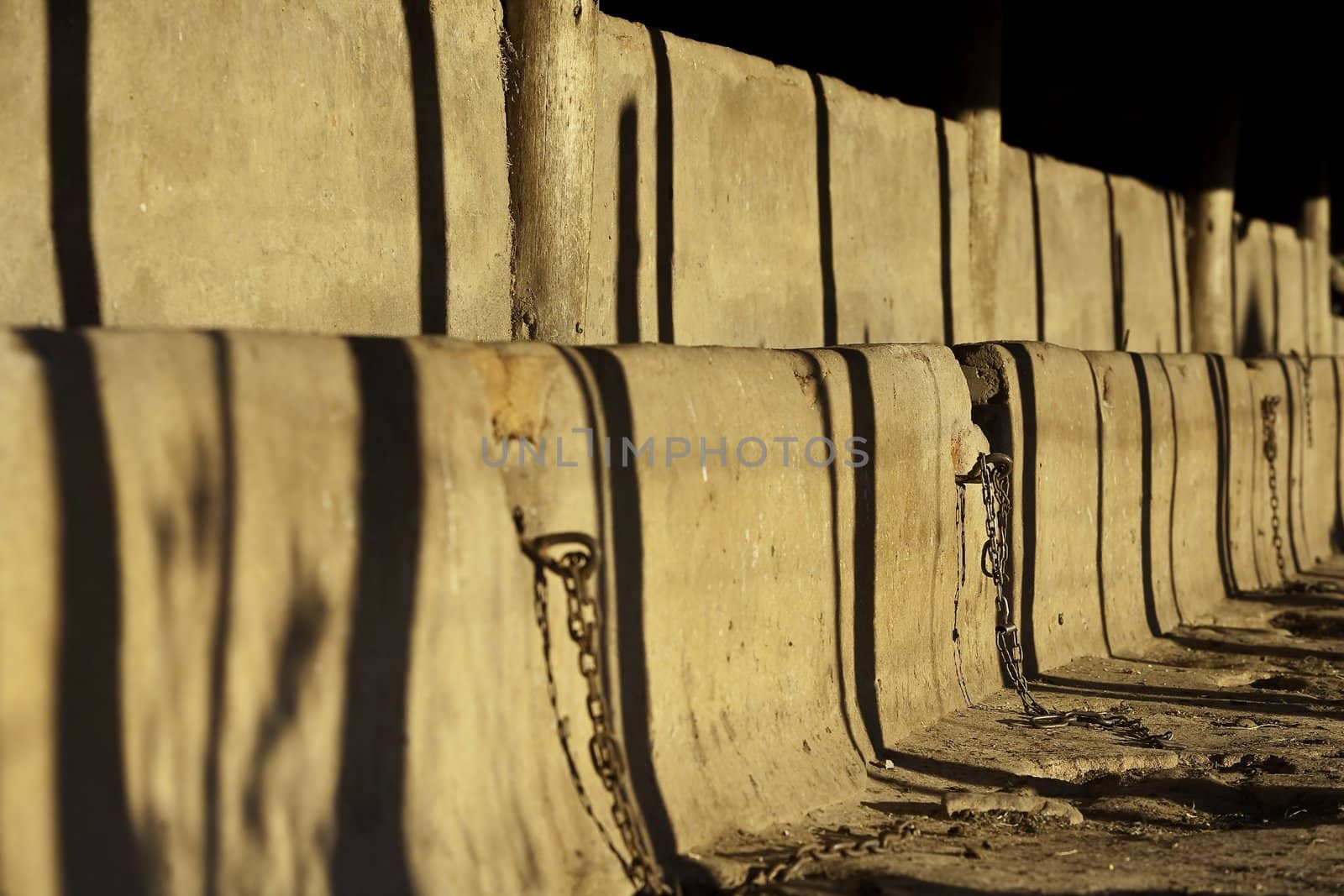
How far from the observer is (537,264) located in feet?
16.0

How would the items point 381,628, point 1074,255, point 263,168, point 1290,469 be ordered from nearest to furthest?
point 381,628, point 263,168, point 1290,469, point 1074,255

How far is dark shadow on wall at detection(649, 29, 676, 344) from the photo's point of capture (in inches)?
Result: 244

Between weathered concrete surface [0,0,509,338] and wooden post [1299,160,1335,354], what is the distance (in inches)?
542

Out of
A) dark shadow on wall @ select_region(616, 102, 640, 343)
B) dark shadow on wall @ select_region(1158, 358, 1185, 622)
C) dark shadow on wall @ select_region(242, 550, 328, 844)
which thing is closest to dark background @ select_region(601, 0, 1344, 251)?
dark shadow on wall @ select_region(1158, 358, 1185, 622)

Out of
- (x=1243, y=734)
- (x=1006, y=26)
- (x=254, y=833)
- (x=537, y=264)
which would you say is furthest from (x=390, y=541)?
(x=1006, y=26)

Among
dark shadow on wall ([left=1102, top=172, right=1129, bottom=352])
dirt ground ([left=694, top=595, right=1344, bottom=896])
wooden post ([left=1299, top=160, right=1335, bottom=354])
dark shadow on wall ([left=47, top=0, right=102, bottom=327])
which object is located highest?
wooden post ([left=1299, top=160, right=1335, bottom=354])

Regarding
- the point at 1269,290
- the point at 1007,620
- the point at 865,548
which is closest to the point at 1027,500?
the point at 1007,620

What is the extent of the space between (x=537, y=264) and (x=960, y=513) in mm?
1712

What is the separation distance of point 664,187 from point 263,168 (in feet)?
6.61

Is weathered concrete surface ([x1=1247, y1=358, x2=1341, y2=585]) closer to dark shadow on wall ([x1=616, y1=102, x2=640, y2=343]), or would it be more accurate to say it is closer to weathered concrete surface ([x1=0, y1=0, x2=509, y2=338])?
dark shadow on wall ([x1=616, y1=102, x2=640, y2=343])

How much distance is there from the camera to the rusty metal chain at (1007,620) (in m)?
5.17

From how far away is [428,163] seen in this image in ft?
17.2

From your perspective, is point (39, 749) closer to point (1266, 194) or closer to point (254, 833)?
point (254, 833)

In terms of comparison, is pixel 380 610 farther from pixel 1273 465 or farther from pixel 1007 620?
pixel 1273 465
